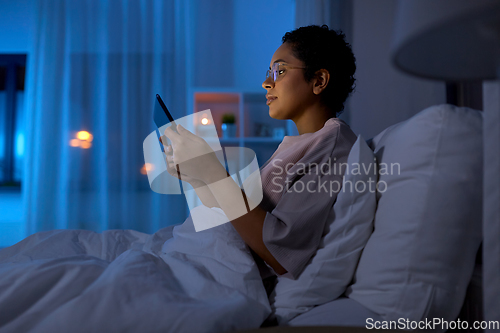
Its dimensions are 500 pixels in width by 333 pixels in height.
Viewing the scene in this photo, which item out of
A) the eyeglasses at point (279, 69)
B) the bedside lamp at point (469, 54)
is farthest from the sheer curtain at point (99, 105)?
the bedside lamp at point (469, 54)

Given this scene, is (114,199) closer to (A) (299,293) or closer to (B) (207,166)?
(B) (207,166)

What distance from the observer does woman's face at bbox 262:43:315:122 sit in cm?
103

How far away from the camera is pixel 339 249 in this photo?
0.66 meters

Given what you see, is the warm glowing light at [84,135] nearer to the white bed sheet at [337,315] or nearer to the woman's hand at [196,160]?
the woman's hand at [196,160]

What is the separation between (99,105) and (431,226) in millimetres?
2728

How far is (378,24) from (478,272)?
1.84 m

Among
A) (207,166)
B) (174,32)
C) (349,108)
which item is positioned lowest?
(207,166)

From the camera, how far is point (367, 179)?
688 mm

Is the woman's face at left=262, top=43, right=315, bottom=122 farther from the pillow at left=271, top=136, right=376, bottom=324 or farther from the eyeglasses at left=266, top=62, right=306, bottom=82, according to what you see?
the pillow at left=271, top=136, right=376, bottom=324

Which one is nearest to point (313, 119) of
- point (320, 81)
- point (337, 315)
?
point (320, 81)

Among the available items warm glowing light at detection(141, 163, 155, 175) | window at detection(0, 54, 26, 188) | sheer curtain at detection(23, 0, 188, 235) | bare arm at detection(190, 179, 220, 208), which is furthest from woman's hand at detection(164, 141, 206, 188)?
window at detection(0, 54, 26, 188)

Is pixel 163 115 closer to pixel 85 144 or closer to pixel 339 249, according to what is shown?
pixel 339 249

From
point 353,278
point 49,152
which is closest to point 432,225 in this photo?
point 353,278

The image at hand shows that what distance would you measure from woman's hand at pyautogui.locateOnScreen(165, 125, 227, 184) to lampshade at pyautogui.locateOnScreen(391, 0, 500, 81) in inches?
18.2
